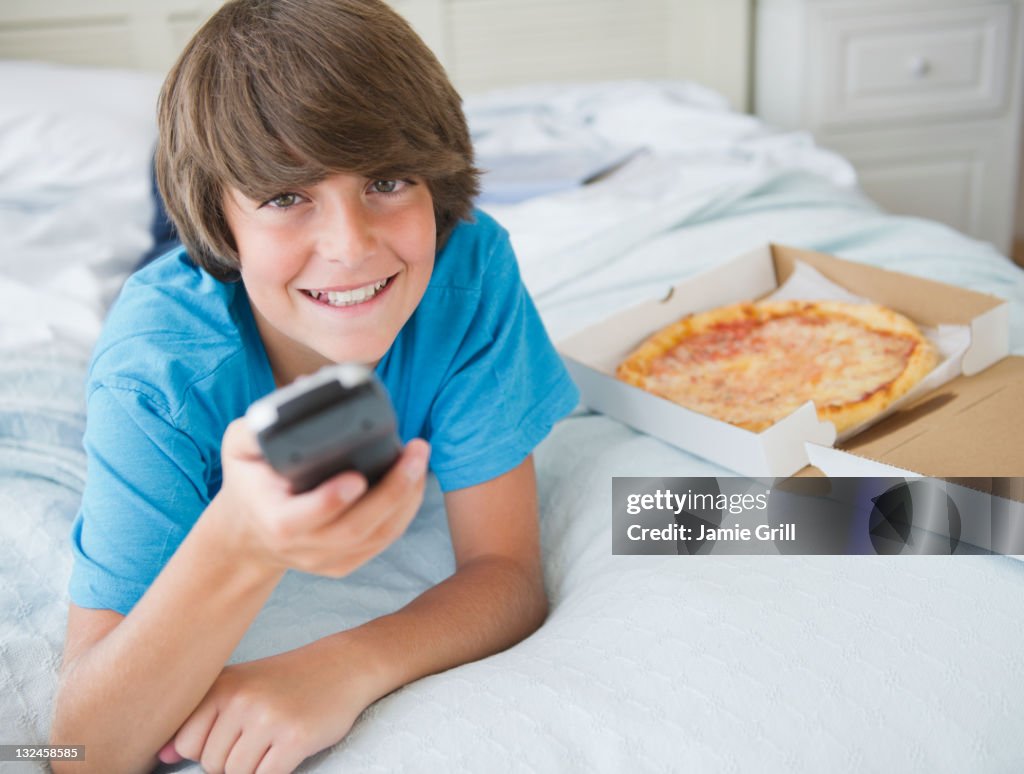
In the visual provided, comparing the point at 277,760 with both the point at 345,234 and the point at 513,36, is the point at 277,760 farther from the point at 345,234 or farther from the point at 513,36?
the point at 513,36

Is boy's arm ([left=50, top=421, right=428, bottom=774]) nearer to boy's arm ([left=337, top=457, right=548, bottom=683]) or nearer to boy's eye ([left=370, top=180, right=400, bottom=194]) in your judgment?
boy's arm ([left=337, top=457, right=548, bottom=683])

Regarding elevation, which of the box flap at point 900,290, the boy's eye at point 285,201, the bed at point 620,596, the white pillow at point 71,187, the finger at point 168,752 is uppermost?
the boy's eye at point 285,201

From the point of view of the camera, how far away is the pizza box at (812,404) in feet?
3.24

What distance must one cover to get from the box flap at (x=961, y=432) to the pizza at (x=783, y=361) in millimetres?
31

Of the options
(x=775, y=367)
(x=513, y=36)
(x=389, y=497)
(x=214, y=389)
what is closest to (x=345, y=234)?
(x=214, y=389)

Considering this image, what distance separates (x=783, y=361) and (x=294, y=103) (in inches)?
28.4

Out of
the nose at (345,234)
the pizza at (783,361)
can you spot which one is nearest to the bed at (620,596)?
the pizza at (783,361)

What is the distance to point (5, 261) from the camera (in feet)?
5.12

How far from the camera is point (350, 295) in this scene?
85 centimetres

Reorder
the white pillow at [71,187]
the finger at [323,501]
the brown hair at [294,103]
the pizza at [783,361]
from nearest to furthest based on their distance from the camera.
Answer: the finger at [323,501]
the brown hair at [294,103]
the pizza at [783,361]
the white pillow at [71,187]

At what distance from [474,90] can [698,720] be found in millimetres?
2206

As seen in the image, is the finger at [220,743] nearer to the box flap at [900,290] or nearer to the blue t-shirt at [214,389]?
the blue t-shirt at [214,389]

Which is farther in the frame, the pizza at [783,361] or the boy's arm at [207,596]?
the pizza at [783,361]

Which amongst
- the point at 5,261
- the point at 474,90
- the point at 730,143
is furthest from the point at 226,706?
the point at 474,90
